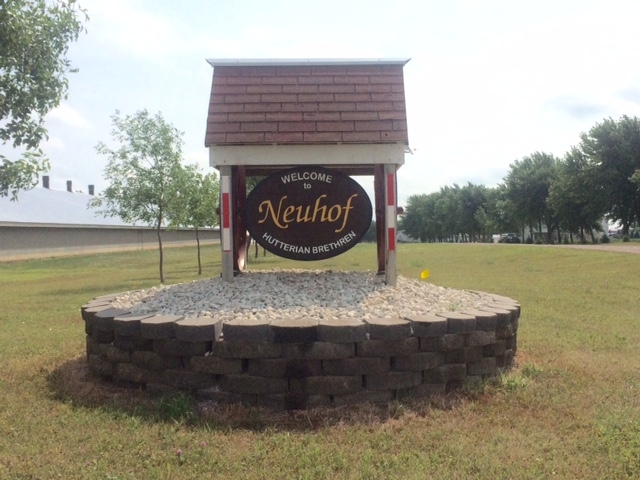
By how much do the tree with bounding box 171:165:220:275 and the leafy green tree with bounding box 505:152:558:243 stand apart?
137ft

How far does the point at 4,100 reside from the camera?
7.21 m

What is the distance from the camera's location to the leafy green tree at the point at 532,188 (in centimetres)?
5838

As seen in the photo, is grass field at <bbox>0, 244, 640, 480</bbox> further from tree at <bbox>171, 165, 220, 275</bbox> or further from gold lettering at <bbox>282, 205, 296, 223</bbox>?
tree at <bbox>171, 165, 220, 275</bbox>

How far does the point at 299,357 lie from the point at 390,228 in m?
2.60

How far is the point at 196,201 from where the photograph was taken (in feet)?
79.9

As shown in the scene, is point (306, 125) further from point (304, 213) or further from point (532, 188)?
point (532, 188)

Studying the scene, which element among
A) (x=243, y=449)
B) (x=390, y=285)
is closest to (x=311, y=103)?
(x=390, y=285)

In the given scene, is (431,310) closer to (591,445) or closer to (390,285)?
(390,285)

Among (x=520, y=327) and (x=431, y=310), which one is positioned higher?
(x=431, y=310)

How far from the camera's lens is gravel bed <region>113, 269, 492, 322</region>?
522cm

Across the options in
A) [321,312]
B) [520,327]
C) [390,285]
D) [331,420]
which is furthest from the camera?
[520,327]

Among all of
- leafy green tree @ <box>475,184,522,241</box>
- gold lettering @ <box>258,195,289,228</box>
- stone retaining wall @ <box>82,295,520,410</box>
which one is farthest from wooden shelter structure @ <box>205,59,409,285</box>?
leafy green tree @ <box>475,184,522,241</box>

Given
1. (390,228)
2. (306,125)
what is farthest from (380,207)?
(306,125)

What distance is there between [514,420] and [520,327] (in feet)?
15.2
